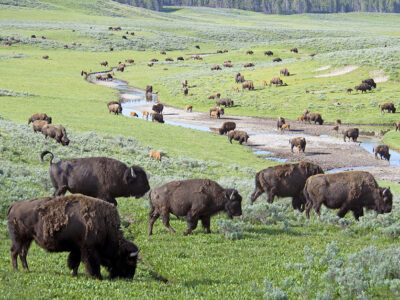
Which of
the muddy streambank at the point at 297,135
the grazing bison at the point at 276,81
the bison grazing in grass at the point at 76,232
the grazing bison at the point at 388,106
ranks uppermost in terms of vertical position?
the bison grazing in grass at the point at 76,232

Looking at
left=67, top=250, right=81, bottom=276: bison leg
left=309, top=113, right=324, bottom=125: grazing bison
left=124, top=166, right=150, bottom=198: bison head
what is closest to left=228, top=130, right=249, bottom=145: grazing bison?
left=309, top=113, right=324, bottom=125: grazing bison

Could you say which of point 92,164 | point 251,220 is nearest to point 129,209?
point 92,164

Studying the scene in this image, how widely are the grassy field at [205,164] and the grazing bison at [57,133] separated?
2.00 feet

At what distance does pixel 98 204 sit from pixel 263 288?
11.4 ft

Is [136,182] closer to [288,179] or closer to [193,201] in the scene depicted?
[193,201]

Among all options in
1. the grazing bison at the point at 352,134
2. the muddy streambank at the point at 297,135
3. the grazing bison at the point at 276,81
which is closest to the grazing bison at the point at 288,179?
the muddy streambank at the point at 297,135

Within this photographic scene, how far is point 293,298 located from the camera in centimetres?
873

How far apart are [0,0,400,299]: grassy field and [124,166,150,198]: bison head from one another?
3.52 feet

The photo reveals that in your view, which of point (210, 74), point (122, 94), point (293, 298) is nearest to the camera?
point (293, 298)

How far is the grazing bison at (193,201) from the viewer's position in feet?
44.5

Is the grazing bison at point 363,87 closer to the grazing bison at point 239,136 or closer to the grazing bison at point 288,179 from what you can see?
the grazing bison at point 239,136

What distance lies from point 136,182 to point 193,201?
76.2 inches

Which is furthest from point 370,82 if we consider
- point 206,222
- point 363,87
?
point 206,222

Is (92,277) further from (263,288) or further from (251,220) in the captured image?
(251,220)
